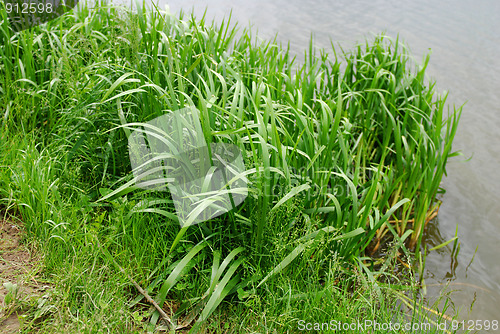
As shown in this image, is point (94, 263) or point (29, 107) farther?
point (29, 107)

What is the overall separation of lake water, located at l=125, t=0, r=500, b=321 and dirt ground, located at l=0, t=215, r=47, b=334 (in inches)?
73.8

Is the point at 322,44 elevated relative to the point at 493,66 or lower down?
lower down

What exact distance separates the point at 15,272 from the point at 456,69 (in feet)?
14.7

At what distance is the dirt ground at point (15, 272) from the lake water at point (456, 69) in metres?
1.87

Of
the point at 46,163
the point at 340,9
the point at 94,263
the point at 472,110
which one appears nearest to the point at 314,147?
the point at 94,263

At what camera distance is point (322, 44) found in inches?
201

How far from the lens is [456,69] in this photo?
15.2 ft

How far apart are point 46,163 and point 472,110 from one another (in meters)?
3.65

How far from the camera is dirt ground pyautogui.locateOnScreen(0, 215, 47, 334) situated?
5.00 feet

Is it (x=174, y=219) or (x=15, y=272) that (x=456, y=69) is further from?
(x=15, y=272)

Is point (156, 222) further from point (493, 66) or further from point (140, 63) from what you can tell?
point (493, 66)
